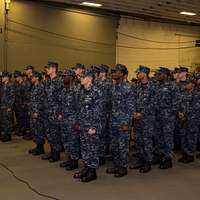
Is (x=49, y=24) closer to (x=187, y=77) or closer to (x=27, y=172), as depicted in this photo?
(x=187, y=77)

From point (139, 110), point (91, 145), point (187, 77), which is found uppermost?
point (187, 77)

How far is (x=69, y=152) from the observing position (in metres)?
5.77

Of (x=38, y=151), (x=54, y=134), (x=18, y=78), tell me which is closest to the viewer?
(x=54, y=134)

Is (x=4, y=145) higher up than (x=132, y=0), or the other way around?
(x=132, y=0)

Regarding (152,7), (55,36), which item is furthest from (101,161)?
(152,7)

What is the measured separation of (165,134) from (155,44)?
9784 mm

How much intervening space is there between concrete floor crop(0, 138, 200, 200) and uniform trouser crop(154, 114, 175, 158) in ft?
1.04

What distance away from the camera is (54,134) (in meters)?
6.14

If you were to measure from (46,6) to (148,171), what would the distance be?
7.66m

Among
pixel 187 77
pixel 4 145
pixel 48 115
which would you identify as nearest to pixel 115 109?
pixel 48 115

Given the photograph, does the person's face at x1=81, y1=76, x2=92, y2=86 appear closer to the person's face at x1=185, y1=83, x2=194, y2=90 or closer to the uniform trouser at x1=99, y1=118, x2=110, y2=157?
the uniform trouser at x1=99, y1=118, x2=110, y2=157

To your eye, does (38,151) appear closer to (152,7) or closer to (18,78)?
(18,78)

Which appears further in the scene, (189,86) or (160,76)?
(189,86)

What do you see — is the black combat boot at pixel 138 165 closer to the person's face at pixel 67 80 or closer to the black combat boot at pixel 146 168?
the black combat boot at pixel 146 168
